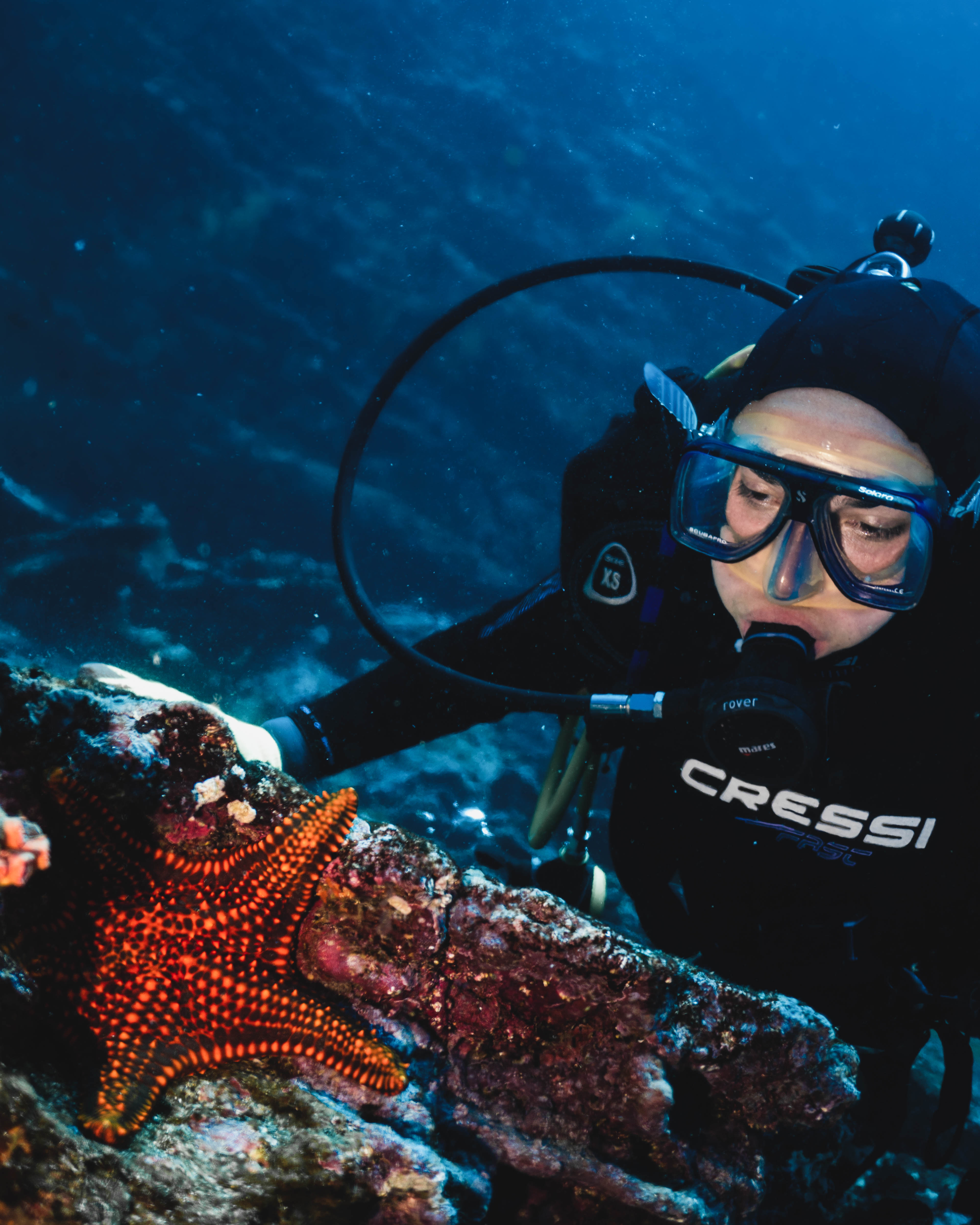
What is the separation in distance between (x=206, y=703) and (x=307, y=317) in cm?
1417

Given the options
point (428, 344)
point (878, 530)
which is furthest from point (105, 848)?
point (428, 344)

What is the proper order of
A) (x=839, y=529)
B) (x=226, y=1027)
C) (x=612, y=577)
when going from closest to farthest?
(x=226, y=1027) < (x=839, y=529) < (x=612, y=577)

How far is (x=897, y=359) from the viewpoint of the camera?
2.27m

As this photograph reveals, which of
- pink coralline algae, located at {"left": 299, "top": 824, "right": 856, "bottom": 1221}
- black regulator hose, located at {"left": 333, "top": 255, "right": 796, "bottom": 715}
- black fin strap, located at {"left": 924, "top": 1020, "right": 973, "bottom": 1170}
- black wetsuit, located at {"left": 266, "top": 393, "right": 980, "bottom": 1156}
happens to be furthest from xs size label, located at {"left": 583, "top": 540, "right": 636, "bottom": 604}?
black fin strap, located at {"left": 924, "top": 1020, "right": 973, "bottom": 1170}

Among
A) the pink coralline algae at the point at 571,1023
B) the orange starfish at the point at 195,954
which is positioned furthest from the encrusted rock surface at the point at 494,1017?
the orange starfish at the point at 195,954

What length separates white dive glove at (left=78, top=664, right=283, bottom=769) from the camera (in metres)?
2.66

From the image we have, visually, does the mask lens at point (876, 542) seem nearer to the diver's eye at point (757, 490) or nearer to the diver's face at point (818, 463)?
the diver's face at point (818, 463)

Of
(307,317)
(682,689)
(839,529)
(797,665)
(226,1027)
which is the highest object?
(307,317)

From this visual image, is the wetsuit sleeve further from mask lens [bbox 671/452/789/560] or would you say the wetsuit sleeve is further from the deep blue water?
the deep blue water

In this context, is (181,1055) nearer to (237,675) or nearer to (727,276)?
(727,276)

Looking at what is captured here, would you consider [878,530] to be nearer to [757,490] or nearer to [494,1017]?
[757,490]

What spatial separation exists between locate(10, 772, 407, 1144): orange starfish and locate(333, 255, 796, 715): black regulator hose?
5.36 ft

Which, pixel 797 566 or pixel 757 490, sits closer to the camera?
pixel 797 566

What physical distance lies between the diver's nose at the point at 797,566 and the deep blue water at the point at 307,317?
622cm
